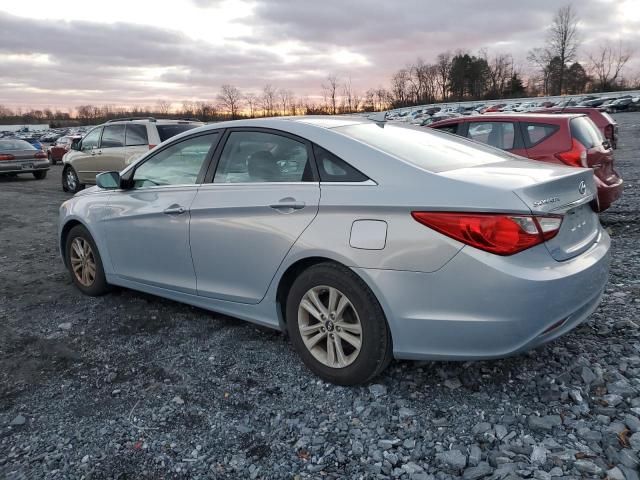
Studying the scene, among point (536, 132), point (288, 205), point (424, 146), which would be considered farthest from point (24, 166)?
point (424, 146)

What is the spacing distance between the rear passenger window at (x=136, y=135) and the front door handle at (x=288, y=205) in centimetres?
859

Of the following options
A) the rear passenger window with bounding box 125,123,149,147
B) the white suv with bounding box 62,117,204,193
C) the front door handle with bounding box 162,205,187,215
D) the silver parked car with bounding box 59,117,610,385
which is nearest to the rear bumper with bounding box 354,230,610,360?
the silver parked car with bounding box 59,117,610,385

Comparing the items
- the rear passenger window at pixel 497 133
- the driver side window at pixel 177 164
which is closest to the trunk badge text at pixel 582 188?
the driver side window at pixel 177 164

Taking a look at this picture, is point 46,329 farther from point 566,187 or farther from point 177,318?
point 566,187

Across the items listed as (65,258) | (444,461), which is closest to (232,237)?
(444,461)

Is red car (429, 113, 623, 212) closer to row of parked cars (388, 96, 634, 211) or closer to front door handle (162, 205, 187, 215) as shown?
row of parked cars (388, 96, 634, 211)

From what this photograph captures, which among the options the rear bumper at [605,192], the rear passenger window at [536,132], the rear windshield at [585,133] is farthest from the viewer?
the rear passenger window at [536,132]

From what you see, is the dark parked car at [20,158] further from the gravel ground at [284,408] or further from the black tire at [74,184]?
the gravel ground at [284,408]

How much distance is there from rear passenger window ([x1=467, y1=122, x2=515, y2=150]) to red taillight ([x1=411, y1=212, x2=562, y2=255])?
4.96m

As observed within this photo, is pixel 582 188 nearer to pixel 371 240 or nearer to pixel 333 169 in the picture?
pixel 371 240

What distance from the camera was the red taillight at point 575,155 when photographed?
635 centimetres

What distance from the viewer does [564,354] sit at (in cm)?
318

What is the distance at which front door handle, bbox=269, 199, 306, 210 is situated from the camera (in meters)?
2.99

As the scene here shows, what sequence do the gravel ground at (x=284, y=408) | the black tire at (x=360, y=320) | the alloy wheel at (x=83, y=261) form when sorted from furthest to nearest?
the alloy wheel at (x=83, y=261) < the black tire at (x=360, y=320) < the gravel ground at (x=284, y=408)
